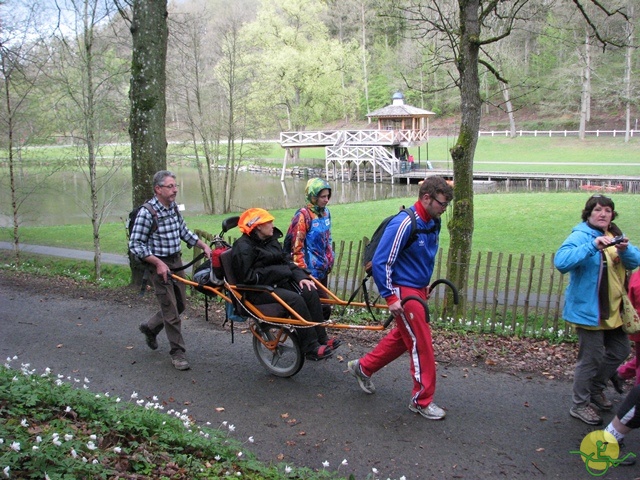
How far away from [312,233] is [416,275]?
1.82 m

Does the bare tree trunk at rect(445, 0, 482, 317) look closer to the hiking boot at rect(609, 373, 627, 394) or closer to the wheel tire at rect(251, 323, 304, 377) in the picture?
the hiking boot at rect(609, 373, 627, 394)

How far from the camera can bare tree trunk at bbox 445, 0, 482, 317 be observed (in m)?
8.40

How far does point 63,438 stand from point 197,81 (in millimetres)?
25981

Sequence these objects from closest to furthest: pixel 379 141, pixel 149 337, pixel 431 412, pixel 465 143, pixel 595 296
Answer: pixel 595 296 < pixel 431 412 < pixel 149 337 < pixel 465 143 < pixel 379 141

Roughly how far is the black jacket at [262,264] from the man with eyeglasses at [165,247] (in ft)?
2.46

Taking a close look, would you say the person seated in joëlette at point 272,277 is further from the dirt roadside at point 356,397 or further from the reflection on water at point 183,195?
the reflection on water at point 183,195

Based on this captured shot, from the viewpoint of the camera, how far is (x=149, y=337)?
6891 mm

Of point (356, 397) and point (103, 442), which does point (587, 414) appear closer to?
point (356, 397)

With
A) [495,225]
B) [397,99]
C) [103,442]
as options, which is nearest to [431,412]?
[103,442]

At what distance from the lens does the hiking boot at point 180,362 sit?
6273mm

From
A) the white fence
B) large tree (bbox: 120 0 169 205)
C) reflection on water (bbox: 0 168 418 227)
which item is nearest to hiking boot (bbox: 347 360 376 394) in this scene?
large tree (bbox: 120 0 169 205)

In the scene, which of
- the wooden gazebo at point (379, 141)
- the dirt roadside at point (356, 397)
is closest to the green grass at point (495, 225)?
the dirt roadside at point (356, 397)

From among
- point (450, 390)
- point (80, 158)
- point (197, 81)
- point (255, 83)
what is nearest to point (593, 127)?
point (255, 83)

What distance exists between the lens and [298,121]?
6116 centimetres
